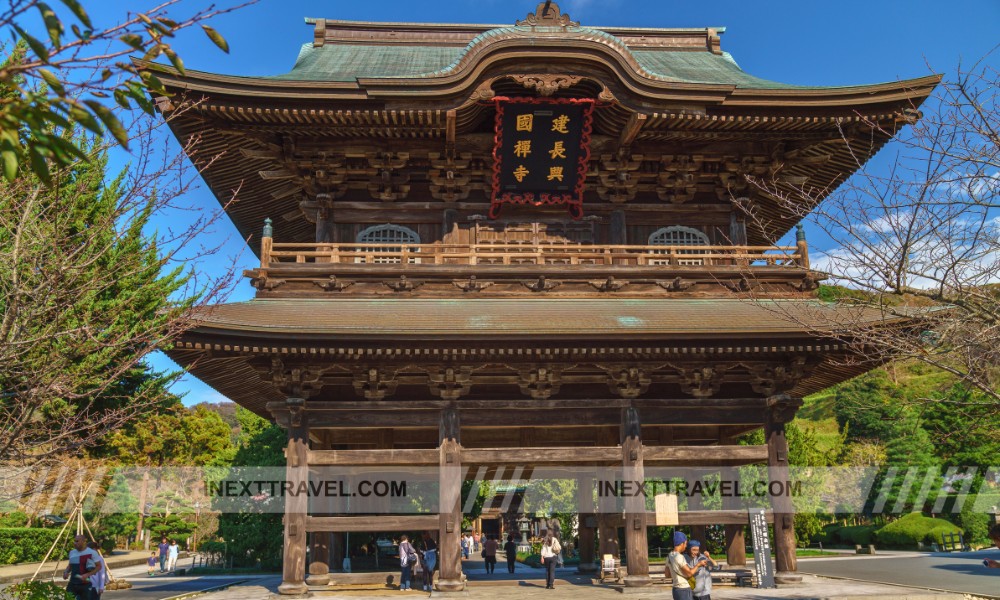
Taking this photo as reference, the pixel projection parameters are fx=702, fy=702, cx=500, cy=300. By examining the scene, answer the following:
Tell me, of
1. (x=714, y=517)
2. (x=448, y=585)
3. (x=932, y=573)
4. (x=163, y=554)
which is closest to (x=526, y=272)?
(x=714, y=517)

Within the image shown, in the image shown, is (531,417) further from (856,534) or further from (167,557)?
(856,534)

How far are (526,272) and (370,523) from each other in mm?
5875

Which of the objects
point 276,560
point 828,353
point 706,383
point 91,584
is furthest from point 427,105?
point 276,560

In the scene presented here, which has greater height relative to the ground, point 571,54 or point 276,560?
point 571,54

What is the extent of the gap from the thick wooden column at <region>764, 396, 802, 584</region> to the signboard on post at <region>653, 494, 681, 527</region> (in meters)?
1.97

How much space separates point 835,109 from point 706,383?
6.34m

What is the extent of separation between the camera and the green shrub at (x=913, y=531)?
108 ft

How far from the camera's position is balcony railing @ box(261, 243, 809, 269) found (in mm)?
14648

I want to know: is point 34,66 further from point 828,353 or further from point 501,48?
point 828,353

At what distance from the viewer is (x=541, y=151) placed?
1530 cm

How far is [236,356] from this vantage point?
1325 centimetres

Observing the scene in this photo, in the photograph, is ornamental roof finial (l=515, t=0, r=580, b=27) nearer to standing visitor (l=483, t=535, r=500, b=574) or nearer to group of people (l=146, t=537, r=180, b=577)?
standing visitor (l=483, t=535, r=500, b=574)

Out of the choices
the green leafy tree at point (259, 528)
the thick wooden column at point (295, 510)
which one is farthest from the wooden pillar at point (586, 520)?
the green leafy tree at point (259, 528)

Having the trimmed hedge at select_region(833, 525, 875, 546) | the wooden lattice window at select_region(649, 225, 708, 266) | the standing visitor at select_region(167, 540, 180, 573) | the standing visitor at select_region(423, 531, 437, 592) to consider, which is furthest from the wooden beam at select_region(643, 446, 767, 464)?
the trimmed hedge at select_region(833, 525, 875, 546)
